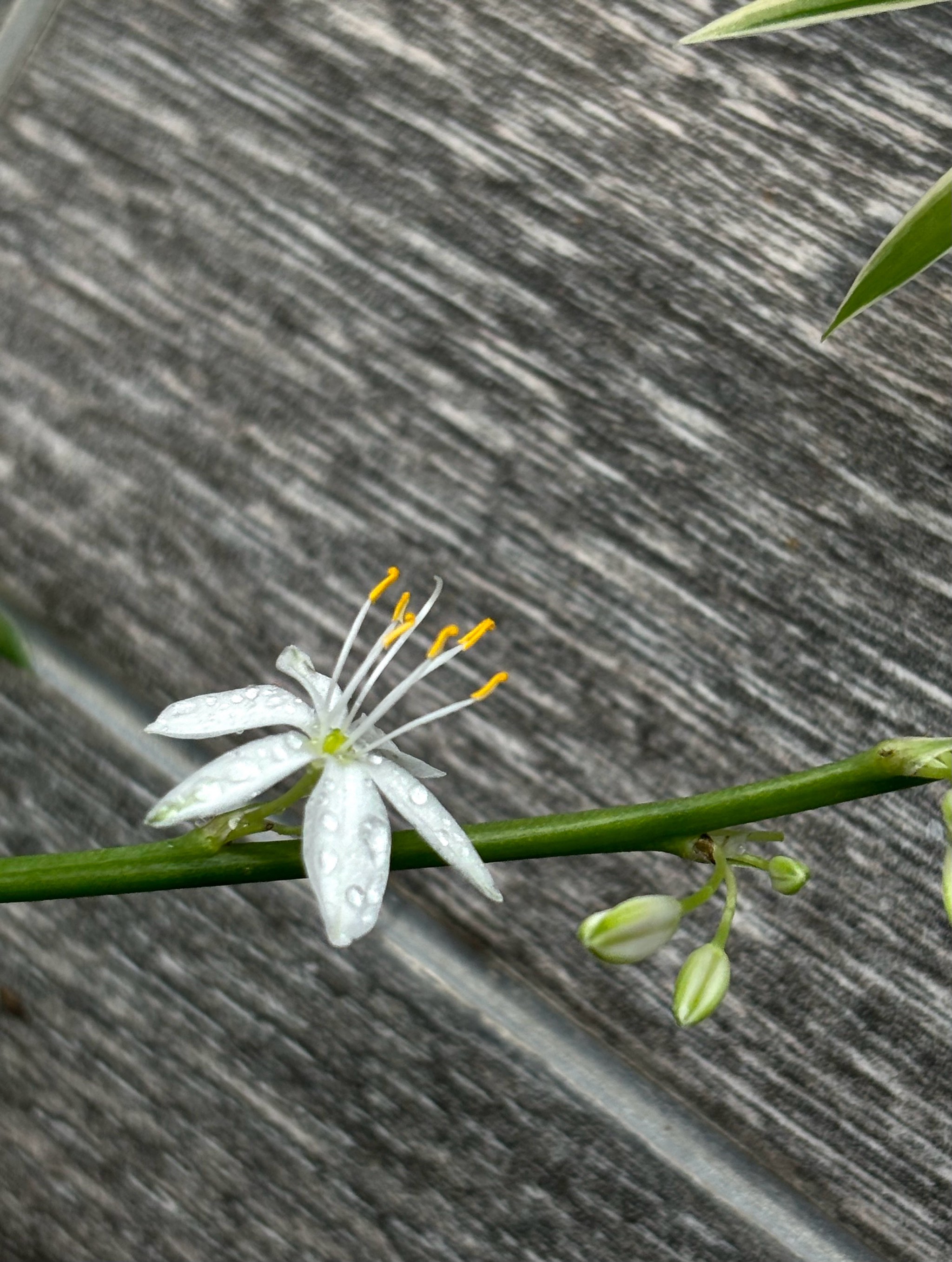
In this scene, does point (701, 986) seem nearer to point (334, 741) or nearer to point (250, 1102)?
point (334, 741)

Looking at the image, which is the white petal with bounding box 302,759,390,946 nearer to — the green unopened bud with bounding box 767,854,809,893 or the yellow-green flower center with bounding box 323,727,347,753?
the yellow-green flower center with bounding box 323,727,347,753

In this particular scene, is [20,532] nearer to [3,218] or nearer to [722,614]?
[3,218]

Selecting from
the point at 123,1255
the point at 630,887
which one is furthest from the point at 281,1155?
the point at 630,887

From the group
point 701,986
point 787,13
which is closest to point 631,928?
point 701,986

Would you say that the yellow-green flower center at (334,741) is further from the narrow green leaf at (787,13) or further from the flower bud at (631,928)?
the narrow green leaf at (787,13)

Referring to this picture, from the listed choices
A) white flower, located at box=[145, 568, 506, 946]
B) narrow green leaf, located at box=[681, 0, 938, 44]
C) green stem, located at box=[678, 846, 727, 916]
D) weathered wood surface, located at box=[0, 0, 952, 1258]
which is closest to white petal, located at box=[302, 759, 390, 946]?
white flower, located at box=[145, 568, 506, 946]

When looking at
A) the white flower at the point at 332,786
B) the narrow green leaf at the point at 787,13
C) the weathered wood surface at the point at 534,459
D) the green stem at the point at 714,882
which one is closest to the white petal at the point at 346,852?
the white flower at the point at 332,786
